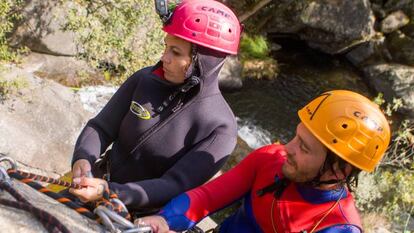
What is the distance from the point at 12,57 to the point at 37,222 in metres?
5.67

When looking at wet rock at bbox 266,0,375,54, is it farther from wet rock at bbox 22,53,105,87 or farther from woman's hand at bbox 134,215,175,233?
woman's hand at bbox 134,215,175,233

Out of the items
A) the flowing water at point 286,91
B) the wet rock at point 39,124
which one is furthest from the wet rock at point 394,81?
the wet rock at point 39,124

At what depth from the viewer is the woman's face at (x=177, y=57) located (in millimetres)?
2443

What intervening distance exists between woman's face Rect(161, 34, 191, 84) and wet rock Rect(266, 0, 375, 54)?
41.4ft

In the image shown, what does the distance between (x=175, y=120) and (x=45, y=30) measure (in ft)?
22.3

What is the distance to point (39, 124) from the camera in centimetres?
600

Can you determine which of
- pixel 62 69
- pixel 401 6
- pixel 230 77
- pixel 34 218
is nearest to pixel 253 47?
pixel 230 77

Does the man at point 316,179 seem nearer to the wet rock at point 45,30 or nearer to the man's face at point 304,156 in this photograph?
the man's face at point 304,156

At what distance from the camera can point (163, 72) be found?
263 centimetres

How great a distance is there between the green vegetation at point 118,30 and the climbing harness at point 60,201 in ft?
19.3

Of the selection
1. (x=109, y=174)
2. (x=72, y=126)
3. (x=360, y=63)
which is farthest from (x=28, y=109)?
(x=360, y=63)

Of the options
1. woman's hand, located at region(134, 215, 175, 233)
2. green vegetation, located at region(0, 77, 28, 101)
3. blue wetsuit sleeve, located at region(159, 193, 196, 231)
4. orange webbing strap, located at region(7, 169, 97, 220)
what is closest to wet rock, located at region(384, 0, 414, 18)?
green vegetation, located at region(0, 77, 28, 101)

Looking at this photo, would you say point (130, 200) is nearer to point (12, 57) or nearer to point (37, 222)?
point (37, 222)

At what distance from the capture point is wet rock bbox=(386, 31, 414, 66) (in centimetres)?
1571
